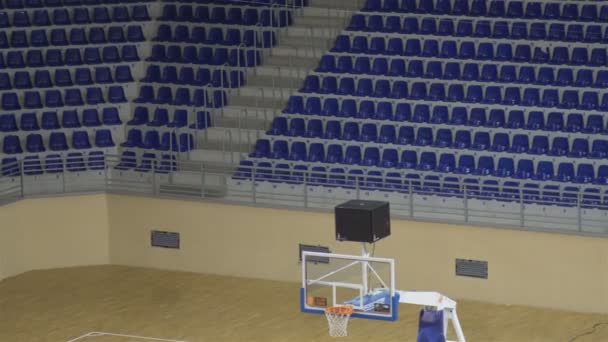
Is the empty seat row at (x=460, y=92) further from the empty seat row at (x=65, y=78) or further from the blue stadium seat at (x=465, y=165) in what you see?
the empty seat row at (x=65, y=78)

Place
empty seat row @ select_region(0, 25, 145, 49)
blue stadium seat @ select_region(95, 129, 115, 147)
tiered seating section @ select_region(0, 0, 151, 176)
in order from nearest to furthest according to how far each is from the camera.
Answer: tiered seating section @ select_region(0, 0, 151, 176)
blue stadium seat @ select_region(95, 129, 115, 147)
empty seat row @ select_region(0, 25, 145, 49)

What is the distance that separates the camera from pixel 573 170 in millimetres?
19844

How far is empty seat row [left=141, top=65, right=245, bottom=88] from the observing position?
2375 cm

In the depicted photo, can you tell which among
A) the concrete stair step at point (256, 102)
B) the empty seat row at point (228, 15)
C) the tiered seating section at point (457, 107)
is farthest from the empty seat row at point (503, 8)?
the concrete stair step at point (256, 102)

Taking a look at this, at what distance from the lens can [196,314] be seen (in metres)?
19.6

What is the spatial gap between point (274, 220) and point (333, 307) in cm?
639

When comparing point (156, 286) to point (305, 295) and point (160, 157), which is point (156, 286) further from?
point (305, 295)

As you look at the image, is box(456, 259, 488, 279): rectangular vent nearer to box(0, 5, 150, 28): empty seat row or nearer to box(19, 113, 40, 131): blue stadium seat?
box(19, 113, 40, 131): blue stadium seat

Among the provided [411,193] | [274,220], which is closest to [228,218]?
[274,220]

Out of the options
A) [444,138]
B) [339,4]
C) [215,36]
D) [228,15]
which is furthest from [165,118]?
[444,138]

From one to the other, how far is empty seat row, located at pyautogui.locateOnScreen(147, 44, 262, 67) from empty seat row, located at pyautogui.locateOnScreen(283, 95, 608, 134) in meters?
1.74

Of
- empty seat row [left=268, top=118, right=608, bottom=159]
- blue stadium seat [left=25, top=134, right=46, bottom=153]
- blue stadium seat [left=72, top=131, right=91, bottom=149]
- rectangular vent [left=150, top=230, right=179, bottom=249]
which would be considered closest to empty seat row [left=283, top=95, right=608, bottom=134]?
empty seat row [left=268, top=118, right=608, bottom=159]

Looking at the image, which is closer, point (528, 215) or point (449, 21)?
point (528, 215)

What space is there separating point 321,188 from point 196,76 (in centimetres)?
422
